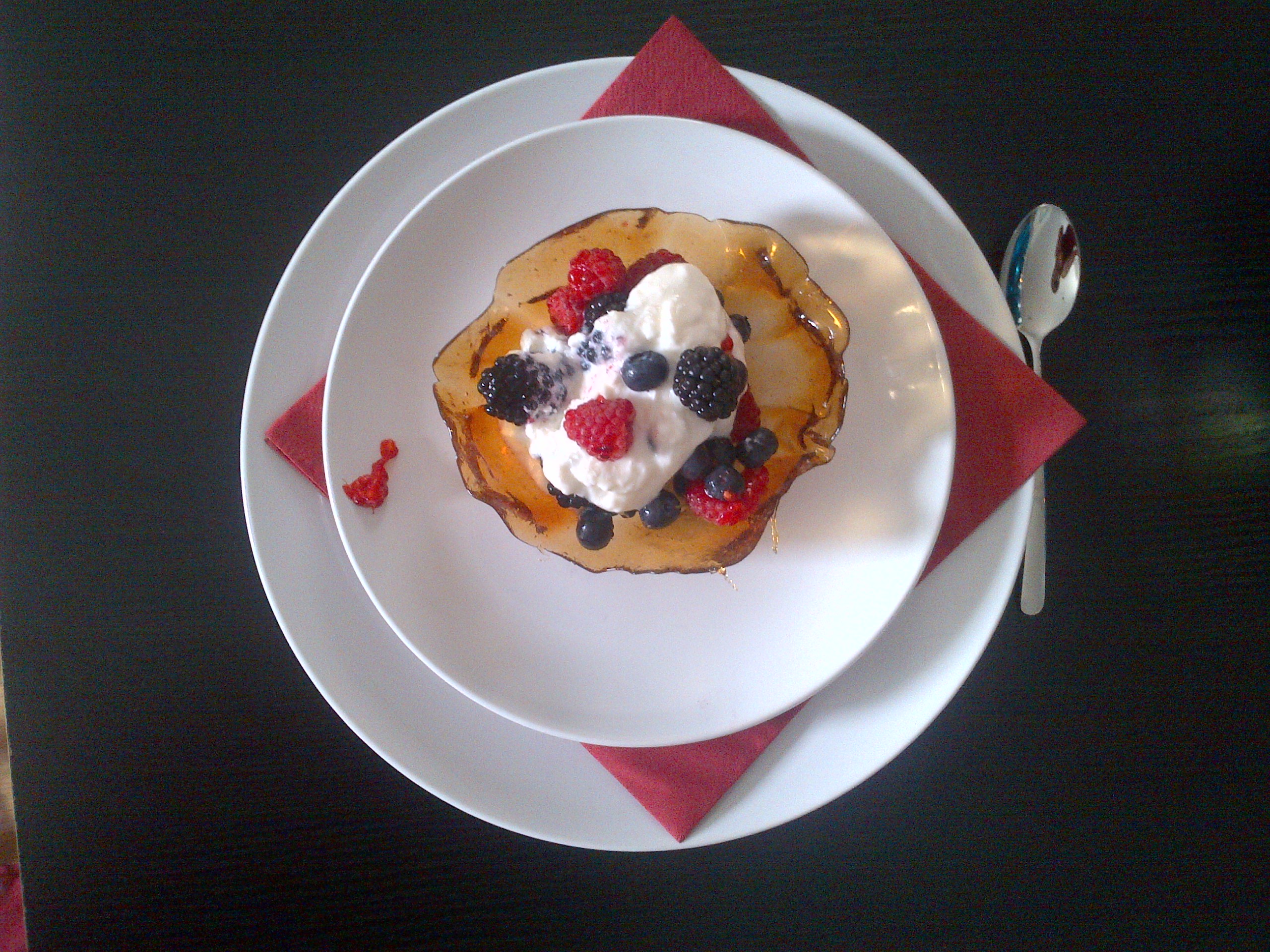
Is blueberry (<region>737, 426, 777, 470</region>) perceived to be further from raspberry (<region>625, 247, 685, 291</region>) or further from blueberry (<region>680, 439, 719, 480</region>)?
raspberry (<region>625, 247, 685, 291</region>)

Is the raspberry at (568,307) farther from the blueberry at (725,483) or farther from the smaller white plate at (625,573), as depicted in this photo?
the blueberry at (725,483)

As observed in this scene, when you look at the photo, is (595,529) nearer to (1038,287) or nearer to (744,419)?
(744,419)

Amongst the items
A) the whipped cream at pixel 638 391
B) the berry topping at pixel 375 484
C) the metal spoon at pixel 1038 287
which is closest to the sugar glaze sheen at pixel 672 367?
the whipped cream at pixel 638 391

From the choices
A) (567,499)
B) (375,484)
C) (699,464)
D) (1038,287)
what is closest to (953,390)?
(1038,287)

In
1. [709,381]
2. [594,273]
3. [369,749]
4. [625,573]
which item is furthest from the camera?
[369,749]

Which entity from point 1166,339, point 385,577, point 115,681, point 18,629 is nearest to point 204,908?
point 115,681

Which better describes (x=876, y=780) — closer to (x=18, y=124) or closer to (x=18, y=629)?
(x=18, y=629)
